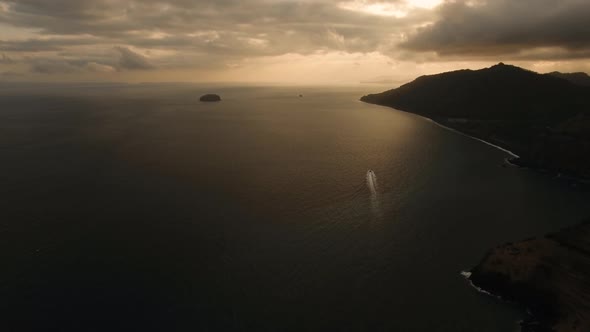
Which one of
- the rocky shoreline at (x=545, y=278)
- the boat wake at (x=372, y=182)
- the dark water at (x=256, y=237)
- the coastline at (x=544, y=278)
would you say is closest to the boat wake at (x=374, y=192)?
the boat wake at (x=372, y=182)

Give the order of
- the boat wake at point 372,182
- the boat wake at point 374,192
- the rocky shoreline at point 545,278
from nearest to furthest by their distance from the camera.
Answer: the rocky shoreline at point 545,278, the boat wake at point 374,192, the boat wake at point 372,182

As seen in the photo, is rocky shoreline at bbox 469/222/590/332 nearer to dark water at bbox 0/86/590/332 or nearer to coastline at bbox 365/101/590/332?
coastline at bbox 365/101/590/332

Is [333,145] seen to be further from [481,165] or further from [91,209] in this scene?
[91,209]

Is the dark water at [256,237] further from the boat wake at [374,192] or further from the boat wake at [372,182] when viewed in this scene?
the boat wake at [372,182]

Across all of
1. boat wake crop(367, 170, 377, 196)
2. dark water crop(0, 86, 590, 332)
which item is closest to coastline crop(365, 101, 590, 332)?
dark water crop(0, 86, 590, 332)

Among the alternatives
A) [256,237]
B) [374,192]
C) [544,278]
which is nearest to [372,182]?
[374,192]

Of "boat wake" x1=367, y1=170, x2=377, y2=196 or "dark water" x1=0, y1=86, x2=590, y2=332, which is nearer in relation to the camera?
"dark water" x1=0, y1=86, x2=590, y2=332
